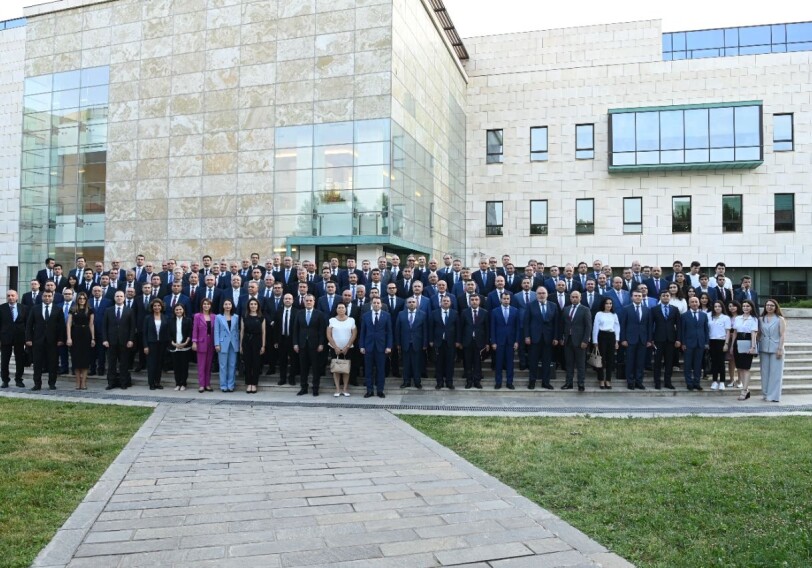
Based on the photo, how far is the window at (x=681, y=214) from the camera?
103 ft

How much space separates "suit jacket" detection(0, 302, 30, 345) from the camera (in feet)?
43.8

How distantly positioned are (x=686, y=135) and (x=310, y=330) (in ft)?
85.4

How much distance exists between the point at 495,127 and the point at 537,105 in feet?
8.36

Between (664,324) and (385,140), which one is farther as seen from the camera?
(385,140)

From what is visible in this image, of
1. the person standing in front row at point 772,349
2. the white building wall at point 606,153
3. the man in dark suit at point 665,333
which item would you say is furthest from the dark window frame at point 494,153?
the person standing in front row at point 772,349

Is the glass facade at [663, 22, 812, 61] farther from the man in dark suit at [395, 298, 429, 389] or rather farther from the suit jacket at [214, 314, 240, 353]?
the suit jacket at [214, 314, 240, 353]

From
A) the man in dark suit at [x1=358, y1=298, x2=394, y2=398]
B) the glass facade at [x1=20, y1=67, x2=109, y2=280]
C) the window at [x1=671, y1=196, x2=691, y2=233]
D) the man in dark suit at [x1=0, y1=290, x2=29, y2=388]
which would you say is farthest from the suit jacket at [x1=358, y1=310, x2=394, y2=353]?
the window at [x1=671, y1=196, x2=691, y2=233]

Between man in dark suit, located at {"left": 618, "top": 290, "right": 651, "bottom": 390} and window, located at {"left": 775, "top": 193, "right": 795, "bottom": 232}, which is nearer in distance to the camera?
man in dark suit, located at {"left": 618, "top": 290, "right": 651, "bottom": 390}

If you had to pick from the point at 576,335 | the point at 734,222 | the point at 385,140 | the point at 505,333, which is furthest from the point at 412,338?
the point at 734,222

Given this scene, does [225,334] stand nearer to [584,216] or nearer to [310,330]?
[310,330]

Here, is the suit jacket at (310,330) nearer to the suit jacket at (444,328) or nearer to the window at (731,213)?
the suit jacket at (444,328)

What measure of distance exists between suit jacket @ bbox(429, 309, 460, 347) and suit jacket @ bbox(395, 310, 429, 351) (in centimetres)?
23

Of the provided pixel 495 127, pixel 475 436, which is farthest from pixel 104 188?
pixel 475 436

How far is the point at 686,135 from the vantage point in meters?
30.8
